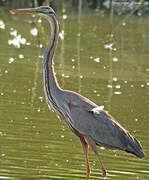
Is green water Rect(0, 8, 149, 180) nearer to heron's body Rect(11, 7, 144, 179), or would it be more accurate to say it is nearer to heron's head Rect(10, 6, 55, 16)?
heron's body Rect(11, 7, 144, 179)

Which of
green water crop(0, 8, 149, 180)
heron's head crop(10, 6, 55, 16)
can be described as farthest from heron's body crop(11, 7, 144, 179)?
green water crop(0, 8, 149, 180)

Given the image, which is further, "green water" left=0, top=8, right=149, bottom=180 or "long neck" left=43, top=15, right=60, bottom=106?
"green water" left=0, top=8, right=149, bottom=180

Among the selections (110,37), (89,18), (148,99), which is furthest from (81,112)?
(89,18)

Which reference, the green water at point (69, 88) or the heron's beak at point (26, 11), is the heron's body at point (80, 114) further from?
the green water at point (69, 88)

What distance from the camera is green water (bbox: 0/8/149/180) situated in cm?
873

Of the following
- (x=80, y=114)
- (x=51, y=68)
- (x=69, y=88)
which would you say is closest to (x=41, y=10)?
(x=51, y=68)

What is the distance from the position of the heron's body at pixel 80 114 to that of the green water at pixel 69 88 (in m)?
0.42

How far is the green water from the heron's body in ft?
1.37

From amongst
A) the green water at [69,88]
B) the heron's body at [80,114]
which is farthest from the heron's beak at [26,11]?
the green water at [69,88]

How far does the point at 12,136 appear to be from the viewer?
9.73 m

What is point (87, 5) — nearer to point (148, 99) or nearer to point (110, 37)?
point (110, 37)

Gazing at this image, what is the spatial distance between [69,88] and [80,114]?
15.6 ft

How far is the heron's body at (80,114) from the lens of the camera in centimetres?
841

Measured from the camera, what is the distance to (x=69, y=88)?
43.1 feet
